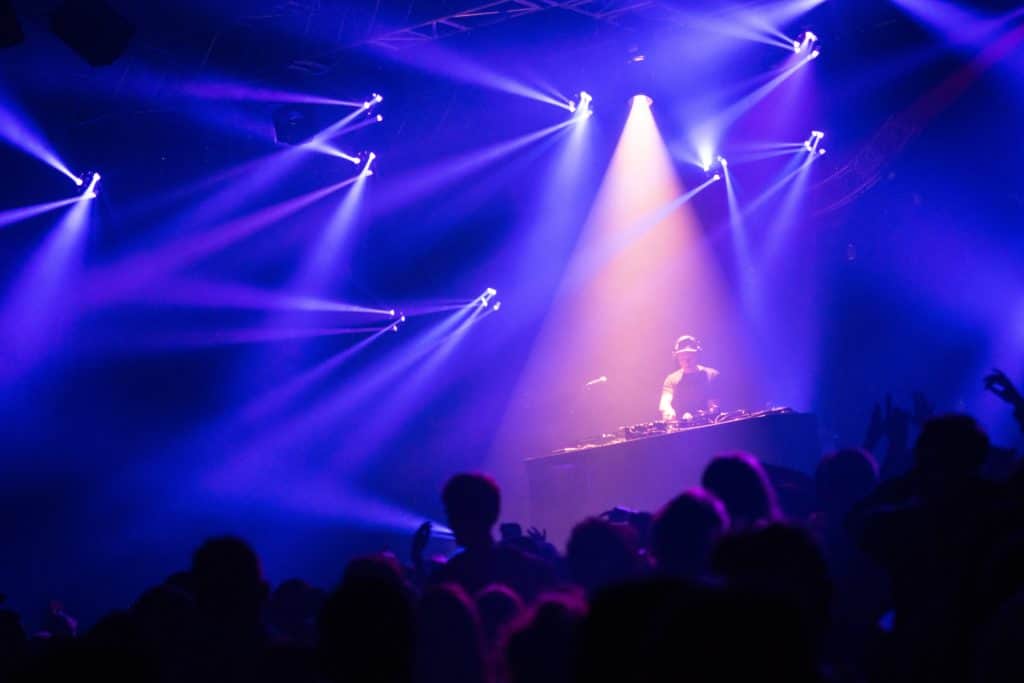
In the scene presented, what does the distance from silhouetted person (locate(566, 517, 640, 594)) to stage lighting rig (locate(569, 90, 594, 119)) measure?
387 inches

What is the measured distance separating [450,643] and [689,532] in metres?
0.84

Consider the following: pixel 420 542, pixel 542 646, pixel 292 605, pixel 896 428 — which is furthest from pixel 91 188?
pixel 542 646

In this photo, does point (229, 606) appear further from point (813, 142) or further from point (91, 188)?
point (813, 142)

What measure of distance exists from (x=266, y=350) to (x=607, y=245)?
527cm

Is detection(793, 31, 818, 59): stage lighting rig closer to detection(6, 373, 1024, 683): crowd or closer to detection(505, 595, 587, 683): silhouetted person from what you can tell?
detection(6, 373, 1024, 683): crowd

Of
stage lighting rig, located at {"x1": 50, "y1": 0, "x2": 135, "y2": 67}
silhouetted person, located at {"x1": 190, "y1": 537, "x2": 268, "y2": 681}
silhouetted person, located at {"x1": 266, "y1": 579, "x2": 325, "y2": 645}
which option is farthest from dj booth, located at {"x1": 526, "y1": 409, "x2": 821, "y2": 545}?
stage lighting rig, located at {"x1": 50, "y1": 0, "x2": 135, "y2": 67}

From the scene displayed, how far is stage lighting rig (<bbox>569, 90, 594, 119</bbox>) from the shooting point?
1254 centimetres

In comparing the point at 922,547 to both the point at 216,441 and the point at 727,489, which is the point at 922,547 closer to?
the point at 727,489

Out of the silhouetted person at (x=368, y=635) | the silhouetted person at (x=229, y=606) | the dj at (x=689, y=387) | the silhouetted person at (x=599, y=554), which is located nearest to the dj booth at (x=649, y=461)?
the dj at (x=689, y=387)

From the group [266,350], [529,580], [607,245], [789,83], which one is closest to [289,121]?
[266,350]

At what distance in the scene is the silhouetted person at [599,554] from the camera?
337 cm

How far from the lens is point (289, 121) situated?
35.7 ft

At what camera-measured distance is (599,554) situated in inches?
133

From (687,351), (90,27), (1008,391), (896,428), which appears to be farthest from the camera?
(687,351)
